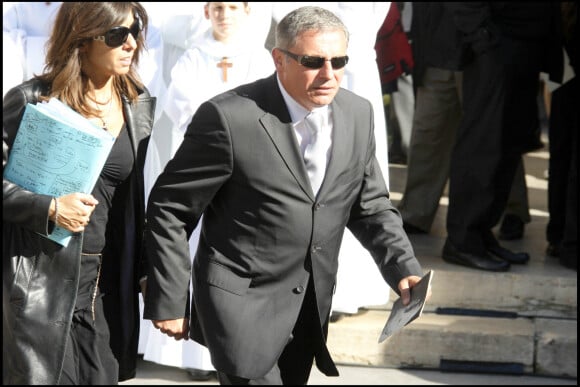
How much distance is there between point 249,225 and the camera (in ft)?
12.9

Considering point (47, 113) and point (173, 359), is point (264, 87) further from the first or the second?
point (173, 359)

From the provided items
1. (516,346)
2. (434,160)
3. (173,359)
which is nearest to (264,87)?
(173,359)

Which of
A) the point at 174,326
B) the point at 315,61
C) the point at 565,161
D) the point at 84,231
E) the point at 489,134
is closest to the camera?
the point at 315,61

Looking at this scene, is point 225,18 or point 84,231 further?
point 225,18

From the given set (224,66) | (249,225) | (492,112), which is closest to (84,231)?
(249,225)

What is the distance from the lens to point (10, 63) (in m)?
5.94

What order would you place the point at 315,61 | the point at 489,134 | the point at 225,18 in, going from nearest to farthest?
the point at 315,61
the point at 225,18
the point at 489,134

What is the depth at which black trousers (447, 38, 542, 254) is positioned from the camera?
6.03 metres

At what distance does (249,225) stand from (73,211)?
56cm

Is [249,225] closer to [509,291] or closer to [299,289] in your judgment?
[299,289]

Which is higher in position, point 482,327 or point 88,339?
point 88,339

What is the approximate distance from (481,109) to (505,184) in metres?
0.41

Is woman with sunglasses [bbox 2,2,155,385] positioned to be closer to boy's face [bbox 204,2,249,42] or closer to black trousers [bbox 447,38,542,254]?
boy's face [bbox 204,2,249,42]

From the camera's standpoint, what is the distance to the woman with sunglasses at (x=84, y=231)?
4.10 m
